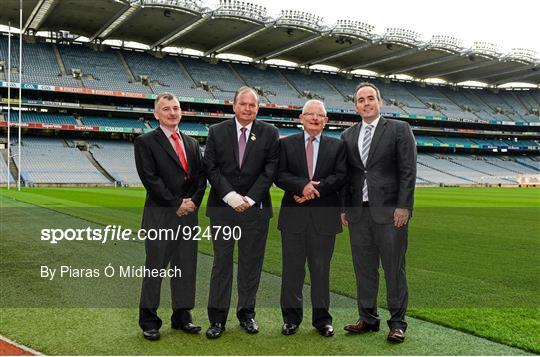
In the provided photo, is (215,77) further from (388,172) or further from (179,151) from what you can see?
(388,172)

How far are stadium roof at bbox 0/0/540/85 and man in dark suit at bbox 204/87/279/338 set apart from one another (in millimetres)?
37103

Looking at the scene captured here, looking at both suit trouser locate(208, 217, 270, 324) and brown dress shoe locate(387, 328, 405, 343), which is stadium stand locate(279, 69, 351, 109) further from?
brown dress shoe locate(387, 328, 405, 343)

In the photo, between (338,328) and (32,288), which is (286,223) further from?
(32,288)

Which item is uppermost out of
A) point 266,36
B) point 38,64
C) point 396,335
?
point 266,36

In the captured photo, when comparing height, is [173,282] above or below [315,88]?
below

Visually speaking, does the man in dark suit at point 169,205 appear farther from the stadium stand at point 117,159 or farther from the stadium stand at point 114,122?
the stadium stand at point 114,122

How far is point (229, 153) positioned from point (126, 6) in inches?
1490

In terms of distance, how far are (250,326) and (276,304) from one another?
1067mm

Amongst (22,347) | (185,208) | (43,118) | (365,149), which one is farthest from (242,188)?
(43,118)

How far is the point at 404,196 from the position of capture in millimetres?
4711

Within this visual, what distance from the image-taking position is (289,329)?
4.66m

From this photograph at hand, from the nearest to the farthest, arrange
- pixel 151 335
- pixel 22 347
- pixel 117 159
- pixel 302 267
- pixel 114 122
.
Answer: pixel 22 347
pixel 151 335
pixel 302 267
pixel 117 159
pixel 114 122

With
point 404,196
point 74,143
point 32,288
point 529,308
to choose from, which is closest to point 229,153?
point 404,196

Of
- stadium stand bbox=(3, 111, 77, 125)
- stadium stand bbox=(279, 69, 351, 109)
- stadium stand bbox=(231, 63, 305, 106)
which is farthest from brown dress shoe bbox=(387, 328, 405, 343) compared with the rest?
stadium stand bbox=(279, 69, 351, 109)
